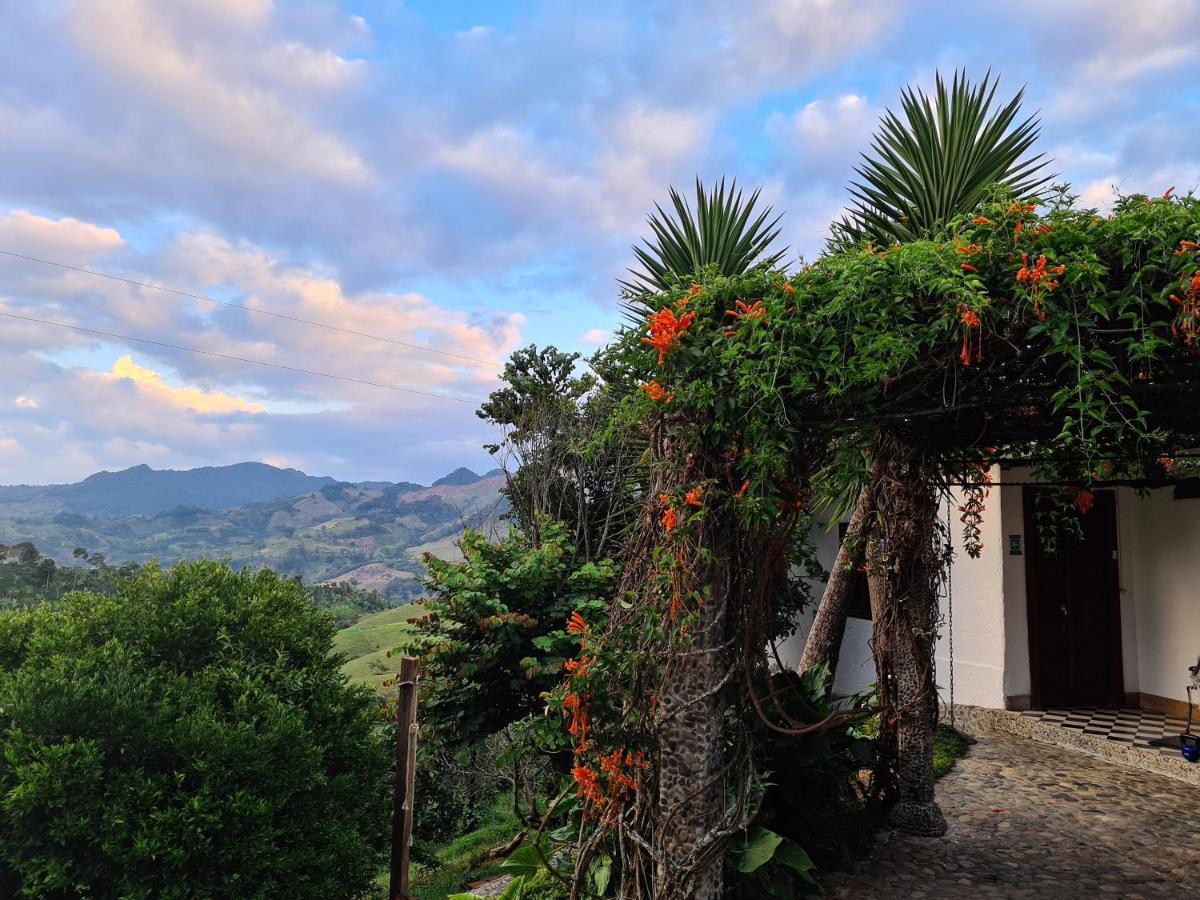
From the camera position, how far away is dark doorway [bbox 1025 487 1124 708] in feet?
23.9

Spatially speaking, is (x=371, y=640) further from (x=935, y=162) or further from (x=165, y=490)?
(x=165, y=490)

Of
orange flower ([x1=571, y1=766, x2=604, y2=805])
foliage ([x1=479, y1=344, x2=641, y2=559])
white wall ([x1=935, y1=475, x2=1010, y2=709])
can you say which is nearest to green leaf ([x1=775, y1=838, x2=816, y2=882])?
orange flower ([x1=571, y1=766, x2=604, y2=805])

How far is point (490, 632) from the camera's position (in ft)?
19.9

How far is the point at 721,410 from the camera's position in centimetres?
285

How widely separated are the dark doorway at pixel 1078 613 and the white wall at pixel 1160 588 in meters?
0.12

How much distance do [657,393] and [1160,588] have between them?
6.77m

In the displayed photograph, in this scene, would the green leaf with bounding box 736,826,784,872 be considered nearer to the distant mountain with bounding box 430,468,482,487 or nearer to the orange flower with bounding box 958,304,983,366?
the orange flower with bounding box 958,304,983,366

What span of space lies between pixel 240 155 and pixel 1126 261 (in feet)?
37.1

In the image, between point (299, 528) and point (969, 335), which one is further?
point (299, 528)

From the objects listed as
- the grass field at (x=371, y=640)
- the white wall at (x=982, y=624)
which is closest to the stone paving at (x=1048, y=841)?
the white wall at (x=982, y=624)

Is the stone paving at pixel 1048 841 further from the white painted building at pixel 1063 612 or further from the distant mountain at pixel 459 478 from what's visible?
the distant mountain at pixel 459 478

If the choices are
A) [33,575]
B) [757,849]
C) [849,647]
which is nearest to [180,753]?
[757,849]

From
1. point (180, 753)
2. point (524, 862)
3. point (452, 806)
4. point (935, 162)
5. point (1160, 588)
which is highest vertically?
point (935, 162)

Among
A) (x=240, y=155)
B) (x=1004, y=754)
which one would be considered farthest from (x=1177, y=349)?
(x=240, y=155)
